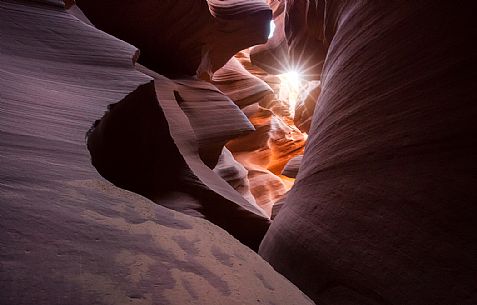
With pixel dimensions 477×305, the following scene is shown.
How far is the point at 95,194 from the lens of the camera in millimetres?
1895

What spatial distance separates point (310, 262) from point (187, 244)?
128cm

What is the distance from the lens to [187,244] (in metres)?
1.91

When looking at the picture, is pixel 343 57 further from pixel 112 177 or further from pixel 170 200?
pixel 112 177

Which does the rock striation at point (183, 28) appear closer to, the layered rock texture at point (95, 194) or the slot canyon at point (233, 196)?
the layered rock texture at point (95, 194)

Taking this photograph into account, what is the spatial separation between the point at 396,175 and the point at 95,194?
1.93m

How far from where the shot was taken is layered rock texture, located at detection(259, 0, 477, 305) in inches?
78.5

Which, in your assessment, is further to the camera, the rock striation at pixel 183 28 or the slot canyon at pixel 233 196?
the rock striation at pixel 183 28

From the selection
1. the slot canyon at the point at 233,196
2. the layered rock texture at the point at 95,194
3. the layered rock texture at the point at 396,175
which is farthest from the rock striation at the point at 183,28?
the layered rock texture at the point at 396,175

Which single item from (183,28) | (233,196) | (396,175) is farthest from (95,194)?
(183,28)

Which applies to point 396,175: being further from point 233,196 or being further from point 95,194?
point 233,196

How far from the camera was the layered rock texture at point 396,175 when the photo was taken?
6.55 feet

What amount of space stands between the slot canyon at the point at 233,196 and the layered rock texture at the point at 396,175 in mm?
10

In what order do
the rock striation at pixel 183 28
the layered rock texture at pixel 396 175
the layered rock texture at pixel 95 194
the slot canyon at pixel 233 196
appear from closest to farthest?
1. the layered rock texture at pixel 95 194
2. the slot canyon at pixel 233 196
3. the layered rock texture at pixel 396 175
4. the rock striation at pixel 183 28

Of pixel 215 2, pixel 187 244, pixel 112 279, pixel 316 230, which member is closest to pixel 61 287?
pixel 112 279
